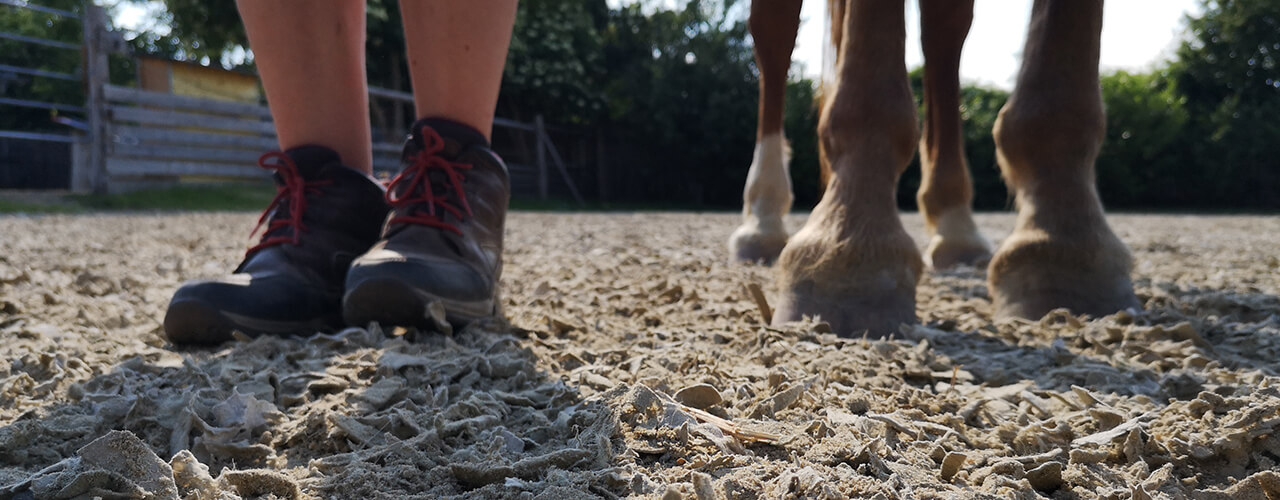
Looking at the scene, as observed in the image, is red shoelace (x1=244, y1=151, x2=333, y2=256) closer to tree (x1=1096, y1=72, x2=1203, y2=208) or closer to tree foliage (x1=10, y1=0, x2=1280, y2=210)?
tree foliage (x1=10, y1=0, x2=1280, y2=210)

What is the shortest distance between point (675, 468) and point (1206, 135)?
15.9 meters

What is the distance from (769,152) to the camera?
294cm

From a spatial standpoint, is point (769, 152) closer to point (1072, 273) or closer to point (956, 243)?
point (956, 243)

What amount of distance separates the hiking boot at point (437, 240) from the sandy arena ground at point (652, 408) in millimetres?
63

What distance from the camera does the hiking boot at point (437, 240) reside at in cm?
131

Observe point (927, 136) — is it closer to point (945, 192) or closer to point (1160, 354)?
point (945, 192)

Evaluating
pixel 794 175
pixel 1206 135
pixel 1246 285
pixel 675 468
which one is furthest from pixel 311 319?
pixel 1206 135

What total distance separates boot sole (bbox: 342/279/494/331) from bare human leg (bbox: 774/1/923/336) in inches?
23.6

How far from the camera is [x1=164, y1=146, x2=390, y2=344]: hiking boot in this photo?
130 centimetres

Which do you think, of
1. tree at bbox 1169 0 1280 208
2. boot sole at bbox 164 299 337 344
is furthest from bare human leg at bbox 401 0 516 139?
tree at bbox 1169 0 1280 208

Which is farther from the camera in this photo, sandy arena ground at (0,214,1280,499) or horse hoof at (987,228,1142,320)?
horse hoof at (987,228,1142,320)

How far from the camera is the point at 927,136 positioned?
261 cm

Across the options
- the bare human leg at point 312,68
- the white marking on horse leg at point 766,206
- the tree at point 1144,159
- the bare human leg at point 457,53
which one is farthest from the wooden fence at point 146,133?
the tree at point 1144,159

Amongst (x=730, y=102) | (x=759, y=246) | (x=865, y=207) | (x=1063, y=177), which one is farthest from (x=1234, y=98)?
(x=865, y=207)
